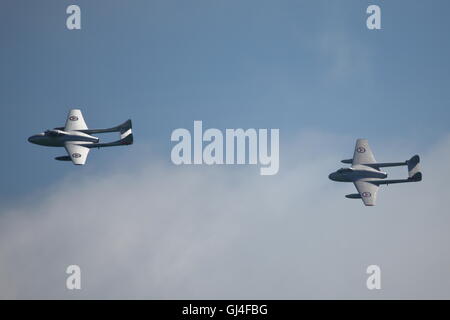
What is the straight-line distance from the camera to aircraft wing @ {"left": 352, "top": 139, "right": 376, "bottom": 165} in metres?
141

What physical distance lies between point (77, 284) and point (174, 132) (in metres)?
25.3

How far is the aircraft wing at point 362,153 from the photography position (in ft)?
462

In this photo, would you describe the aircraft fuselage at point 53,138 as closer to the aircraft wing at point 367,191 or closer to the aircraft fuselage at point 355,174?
the aircraft fuselage at point 355,174

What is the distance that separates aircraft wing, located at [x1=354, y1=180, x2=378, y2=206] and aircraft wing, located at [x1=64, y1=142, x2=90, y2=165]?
45.4 metres

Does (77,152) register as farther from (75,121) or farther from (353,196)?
(353,196)

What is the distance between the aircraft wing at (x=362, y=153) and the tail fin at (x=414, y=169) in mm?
6330

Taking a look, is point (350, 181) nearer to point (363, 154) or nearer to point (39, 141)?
point (363, 154)

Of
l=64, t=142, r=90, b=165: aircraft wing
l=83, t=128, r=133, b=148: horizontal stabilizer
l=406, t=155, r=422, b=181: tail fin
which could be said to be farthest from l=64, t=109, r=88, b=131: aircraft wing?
l=406, t=155, r=422, b=181: tail fin

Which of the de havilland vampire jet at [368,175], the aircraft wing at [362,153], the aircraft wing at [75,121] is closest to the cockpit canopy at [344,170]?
the de havilland vampire jet at [368,175]

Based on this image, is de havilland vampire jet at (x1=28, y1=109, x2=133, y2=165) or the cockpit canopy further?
the cockpit canopy

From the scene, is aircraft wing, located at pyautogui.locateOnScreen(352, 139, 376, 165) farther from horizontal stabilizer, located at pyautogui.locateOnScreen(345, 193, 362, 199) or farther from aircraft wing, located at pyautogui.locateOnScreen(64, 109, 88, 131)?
aircraft wing, located at pyautogui.locateOnScreen(64, 109, 88, 131)

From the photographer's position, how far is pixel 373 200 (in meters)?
134

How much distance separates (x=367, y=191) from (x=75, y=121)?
1995 inches
